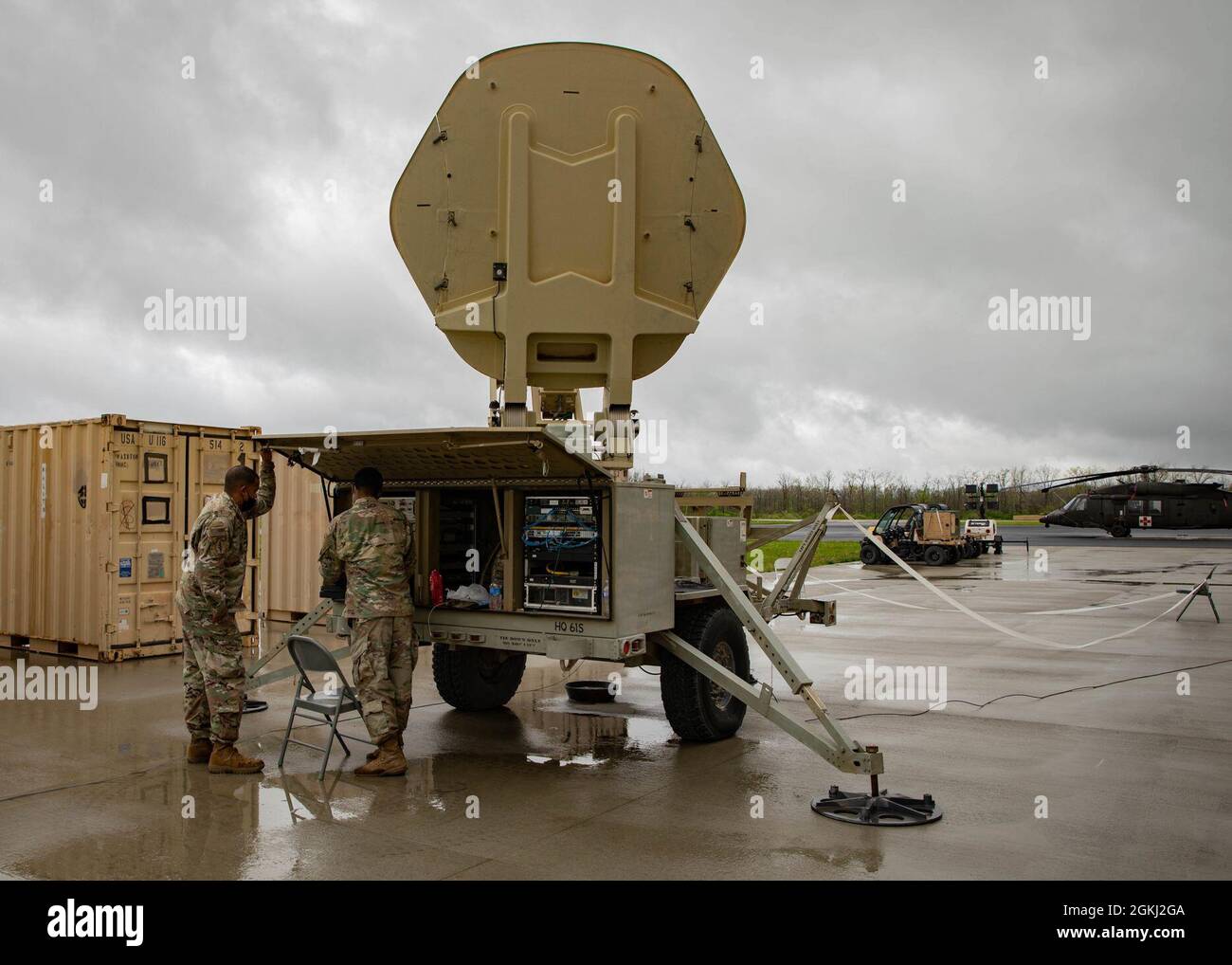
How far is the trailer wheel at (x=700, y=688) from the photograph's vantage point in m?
6.92

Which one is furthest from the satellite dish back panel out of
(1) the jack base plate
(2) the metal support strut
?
(1) the jack base plate

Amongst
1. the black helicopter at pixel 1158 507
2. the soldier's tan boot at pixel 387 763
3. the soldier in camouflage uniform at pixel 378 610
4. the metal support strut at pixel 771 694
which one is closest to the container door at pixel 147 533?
the soldier in camouflage uniform at pixel 378 610

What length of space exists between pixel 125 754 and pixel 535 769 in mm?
2785

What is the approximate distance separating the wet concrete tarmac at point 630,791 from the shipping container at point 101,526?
3.04ft

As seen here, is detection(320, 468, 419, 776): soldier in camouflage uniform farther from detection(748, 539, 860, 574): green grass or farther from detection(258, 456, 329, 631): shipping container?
detection(748, 539, 860, 574): green grass

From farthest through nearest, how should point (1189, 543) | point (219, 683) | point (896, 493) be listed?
point (896, 493), point (1189, 543), point (219, 683)

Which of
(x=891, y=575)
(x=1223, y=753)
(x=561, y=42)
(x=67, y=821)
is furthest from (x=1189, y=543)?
(x=67, y=821)

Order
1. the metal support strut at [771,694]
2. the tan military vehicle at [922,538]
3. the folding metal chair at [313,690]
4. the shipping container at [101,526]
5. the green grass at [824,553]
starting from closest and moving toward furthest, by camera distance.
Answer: the metal support strut at [771,694] < the folding metal chair at [313,690] < the shipping container at [101,526] < the tan military vehicle at [922,538] < the green grass at [824,553]

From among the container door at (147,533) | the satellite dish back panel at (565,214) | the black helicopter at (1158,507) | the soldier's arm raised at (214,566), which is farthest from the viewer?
the black helicopter at (1158,507)

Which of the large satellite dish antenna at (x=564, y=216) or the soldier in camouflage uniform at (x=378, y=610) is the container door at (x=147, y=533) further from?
the soldier in camouflage uniform at (x=378, y=610)

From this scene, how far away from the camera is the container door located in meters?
10.7

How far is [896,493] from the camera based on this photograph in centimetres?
7000

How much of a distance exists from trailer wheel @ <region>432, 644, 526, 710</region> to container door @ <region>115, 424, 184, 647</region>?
445 centimetres

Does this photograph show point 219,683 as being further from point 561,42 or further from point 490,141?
point 561,42
